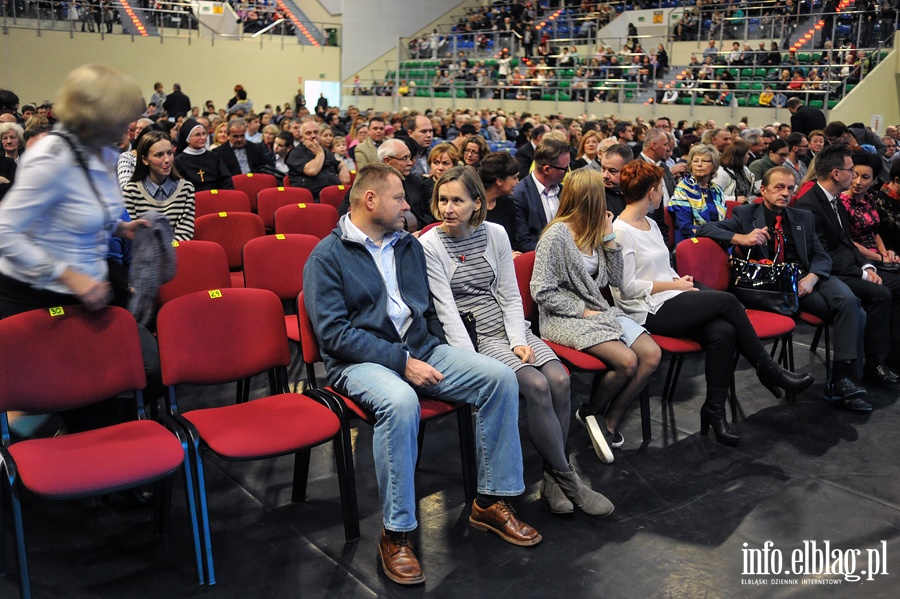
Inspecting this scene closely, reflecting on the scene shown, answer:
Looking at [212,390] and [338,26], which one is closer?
[212,390]

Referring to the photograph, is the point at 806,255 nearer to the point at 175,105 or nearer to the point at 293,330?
the point at 293,330

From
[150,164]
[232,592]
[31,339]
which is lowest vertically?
[232,592]

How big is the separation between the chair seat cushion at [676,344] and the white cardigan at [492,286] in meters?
0.68

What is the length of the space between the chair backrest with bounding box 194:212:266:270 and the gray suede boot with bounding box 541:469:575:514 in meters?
2.51

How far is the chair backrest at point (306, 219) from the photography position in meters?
5.07

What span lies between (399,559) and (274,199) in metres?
3.89

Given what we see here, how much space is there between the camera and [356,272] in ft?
9.64

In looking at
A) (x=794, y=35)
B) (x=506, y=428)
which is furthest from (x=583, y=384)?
(x=794, y=35)

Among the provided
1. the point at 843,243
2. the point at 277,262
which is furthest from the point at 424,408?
the point at 843,243

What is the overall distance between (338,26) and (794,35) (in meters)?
12.8

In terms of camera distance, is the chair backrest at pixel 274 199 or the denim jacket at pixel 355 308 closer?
the denim jacket at pixel 355 308

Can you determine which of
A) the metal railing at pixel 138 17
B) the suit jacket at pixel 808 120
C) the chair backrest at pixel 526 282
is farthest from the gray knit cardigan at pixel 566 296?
the metal railing at pixel 138 17

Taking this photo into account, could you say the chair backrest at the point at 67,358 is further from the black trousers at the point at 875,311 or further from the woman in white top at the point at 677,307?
the black trousers at the point at 875,311

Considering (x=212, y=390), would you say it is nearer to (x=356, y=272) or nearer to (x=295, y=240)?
(x=295, y=240)
